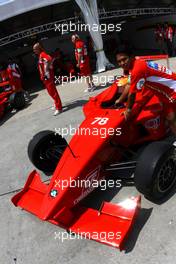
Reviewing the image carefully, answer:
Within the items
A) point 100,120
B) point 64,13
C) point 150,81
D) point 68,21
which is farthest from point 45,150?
point 64,13

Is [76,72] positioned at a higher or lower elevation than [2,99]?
lower

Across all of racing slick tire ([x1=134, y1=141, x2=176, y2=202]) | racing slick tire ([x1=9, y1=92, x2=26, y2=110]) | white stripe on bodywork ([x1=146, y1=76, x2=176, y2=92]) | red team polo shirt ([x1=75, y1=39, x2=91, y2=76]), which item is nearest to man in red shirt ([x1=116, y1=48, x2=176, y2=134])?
white stripe on bodywork ([x1=146, y1=76, x2=176, y2=92])

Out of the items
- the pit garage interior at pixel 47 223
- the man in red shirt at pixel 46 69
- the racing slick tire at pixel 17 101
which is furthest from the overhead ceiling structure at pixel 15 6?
the man in red shirt at pixel 46 69

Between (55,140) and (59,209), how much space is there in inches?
63.5

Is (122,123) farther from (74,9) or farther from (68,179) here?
(74,9)

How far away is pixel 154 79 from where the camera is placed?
4.23 metres

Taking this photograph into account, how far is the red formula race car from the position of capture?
3754 millimetres

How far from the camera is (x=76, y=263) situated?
3.59 metres

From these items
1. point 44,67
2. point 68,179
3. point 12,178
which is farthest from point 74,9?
point 68,179

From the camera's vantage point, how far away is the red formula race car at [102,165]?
148 inches

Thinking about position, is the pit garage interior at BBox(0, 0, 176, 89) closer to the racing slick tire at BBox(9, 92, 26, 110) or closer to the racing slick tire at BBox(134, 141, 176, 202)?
the racing slick tire at BBox(9, 92, 26, 110)

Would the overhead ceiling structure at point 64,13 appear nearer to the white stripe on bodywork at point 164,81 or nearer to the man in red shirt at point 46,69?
the man in red shirt at point 46,69

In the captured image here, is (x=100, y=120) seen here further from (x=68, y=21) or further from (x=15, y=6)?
(x=68, y=21)

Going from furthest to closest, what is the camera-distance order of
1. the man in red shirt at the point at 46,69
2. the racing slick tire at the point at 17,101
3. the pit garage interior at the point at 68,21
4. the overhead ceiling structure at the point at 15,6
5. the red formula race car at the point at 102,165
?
1. the pit garage interior at the point at 68,21
2. the overhead ceiling structure at the point at 15,6
3. the racing slick tire at the point at 17,101
4. the man in red shirt at the point at 46,69
5. the red formula race car at the point at 102,165
